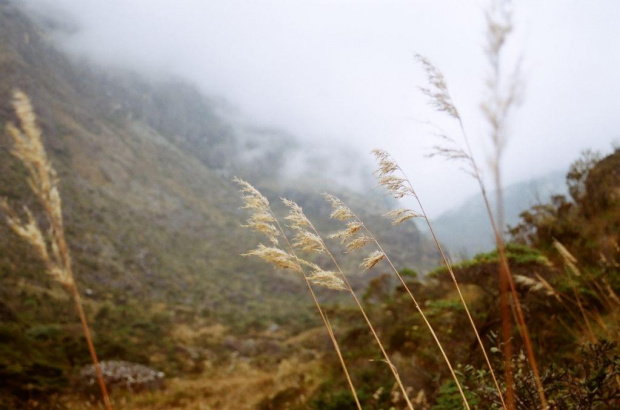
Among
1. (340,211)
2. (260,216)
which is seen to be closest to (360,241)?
(340,211)

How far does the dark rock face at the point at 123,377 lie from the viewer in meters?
8.23

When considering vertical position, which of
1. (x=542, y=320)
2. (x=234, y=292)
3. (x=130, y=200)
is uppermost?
(x=130, y=200)

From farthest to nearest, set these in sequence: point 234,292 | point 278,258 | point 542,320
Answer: point 234,292 < point 542,320 < point 278,258

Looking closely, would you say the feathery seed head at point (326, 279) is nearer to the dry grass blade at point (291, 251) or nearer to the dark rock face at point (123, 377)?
the dry grass blade at point (291, 251)

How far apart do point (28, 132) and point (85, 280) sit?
1174 inches

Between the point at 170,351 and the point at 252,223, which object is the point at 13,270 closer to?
the point at 170,351

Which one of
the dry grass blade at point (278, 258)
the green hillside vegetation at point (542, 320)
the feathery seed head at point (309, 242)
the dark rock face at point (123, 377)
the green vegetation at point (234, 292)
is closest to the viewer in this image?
the dry grass blade at point (278, 258)

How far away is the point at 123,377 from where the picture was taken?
30.0 ft

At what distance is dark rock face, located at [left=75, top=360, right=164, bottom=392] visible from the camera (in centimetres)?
823

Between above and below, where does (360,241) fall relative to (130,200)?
below

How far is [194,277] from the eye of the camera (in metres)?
35.5

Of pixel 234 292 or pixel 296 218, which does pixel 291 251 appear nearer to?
pixel 296 218

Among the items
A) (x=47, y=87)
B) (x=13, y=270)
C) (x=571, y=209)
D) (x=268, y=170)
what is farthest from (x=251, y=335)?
(x=268, y=170)

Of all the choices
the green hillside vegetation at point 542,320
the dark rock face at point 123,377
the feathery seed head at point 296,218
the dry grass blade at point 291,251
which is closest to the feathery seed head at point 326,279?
the dry grass blade at point 291,251
